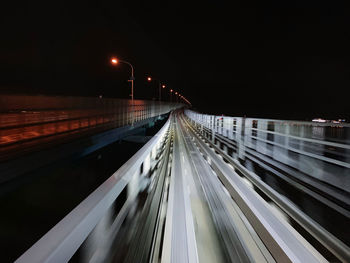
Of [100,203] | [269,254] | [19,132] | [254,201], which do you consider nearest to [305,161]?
[254,201]

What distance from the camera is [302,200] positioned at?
3645 mm

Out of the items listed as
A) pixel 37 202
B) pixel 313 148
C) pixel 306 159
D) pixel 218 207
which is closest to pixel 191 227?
pixel 218 207

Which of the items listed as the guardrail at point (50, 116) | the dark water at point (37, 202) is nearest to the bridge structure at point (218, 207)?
the guardrail at point (50, 116)

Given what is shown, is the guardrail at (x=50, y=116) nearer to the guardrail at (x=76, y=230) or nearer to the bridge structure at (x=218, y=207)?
the bridge structure at (x=218, y=207)

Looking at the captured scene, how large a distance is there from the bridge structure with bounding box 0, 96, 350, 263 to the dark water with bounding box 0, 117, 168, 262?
3.03 ft

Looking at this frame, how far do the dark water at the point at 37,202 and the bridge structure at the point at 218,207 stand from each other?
3.03 ft

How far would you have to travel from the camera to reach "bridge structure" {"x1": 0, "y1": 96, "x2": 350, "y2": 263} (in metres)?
2.19

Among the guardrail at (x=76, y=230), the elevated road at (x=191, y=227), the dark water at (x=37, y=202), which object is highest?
the guardrail at (x=76, y=230)

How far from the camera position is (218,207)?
352 cm

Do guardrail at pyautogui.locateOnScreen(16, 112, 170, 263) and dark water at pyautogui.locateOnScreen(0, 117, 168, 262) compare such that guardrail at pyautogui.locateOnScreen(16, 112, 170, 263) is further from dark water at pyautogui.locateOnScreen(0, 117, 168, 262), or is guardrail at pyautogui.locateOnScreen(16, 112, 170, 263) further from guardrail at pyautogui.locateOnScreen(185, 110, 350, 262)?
dark water at pyautogui.locateOnScreen(0, 117, 168, 262)

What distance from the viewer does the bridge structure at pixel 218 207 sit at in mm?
2193

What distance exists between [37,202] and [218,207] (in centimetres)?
757

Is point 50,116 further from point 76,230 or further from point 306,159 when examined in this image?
point 306,159

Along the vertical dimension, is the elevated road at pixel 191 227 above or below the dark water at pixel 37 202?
above
